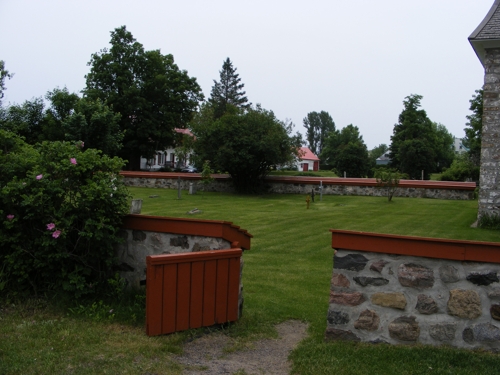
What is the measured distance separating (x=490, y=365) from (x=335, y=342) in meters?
1.26

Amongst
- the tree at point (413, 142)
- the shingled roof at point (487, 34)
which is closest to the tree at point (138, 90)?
the tree at point (413, 142)

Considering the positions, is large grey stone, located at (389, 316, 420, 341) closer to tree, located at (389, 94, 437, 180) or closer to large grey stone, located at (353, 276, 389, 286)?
large grey stone, located at (353, 276, 389, 286)

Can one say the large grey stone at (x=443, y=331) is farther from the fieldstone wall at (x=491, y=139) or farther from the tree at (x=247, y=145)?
the tree at (x=247, y=145)

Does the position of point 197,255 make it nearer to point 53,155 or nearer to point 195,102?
point 53,155

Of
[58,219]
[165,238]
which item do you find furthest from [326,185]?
[58,219]

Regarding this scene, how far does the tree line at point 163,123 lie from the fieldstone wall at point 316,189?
44.4 inches

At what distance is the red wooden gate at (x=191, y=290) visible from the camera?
470 centimetres

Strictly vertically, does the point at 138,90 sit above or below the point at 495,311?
above

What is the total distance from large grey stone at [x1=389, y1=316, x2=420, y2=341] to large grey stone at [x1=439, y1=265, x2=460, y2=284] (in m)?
0.44

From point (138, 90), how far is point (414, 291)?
3841 cm

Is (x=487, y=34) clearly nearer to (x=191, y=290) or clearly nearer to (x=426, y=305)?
(x=426, y=305)

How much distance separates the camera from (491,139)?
557 inches

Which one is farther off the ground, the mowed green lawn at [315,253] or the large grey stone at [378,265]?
the large grey stone at [378,265]

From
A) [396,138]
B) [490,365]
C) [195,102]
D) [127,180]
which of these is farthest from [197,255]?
[396,138]
